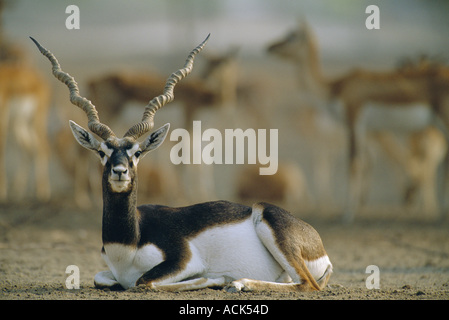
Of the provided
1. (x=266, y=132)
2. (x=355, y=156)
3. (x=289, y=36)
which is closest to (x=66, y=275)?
(x=355, y=156)

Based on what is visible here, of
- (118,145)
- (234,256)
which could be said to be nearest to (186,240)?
(234,256)

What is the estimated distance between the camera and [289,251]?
6000mm

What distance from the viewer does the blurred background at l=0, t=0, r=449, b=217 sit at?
14.0m

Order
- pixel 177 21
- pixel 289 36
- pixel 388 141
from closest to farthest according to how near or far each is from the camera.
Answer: pixel 289 36, pixel 388 141, pixel 177 21

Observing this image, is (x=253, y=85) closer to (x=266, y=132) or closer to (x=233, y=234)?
(x=266, y=132)

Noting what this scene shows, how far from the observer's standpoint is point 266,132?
1802cm

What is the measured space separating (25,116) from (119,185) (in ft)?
Answer: 30.2

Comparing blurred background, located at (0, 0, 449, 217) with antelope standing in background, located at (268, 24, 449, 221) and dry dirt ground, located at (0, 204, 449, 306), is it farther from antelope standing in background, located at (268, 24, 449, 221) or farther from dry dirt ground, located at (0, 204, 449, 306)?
dry dirt ground, located at (0, 204, 449, 306)

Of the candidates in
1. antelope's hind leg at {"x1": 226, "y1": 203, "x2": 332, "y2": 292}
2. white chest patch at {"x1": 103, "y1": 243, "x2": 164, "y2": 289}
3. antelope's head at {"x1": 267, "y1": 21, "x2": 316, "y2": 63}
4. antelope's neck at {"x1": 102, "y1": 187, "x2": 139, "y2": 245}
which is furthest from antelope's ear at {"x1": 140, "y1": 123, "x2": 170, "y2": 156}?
antelope's head at {"x1": 267, "y1": 21, "x2": 316, "y2": 63}

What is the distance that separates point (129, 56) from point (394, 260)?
18.5 metres

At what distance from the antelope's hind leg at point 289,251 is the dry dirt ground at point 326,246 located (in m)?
0.13

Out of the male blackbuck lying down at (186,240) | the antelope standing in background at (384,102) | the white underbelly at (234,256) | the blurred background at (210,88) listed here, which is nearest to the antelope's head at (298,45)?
the blurred background at (210,88)

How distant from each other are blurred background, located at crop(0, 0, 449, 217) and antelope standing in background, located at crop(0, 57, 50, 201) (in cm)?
2

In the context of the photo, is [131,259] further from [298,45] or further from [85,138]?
[298,45]
